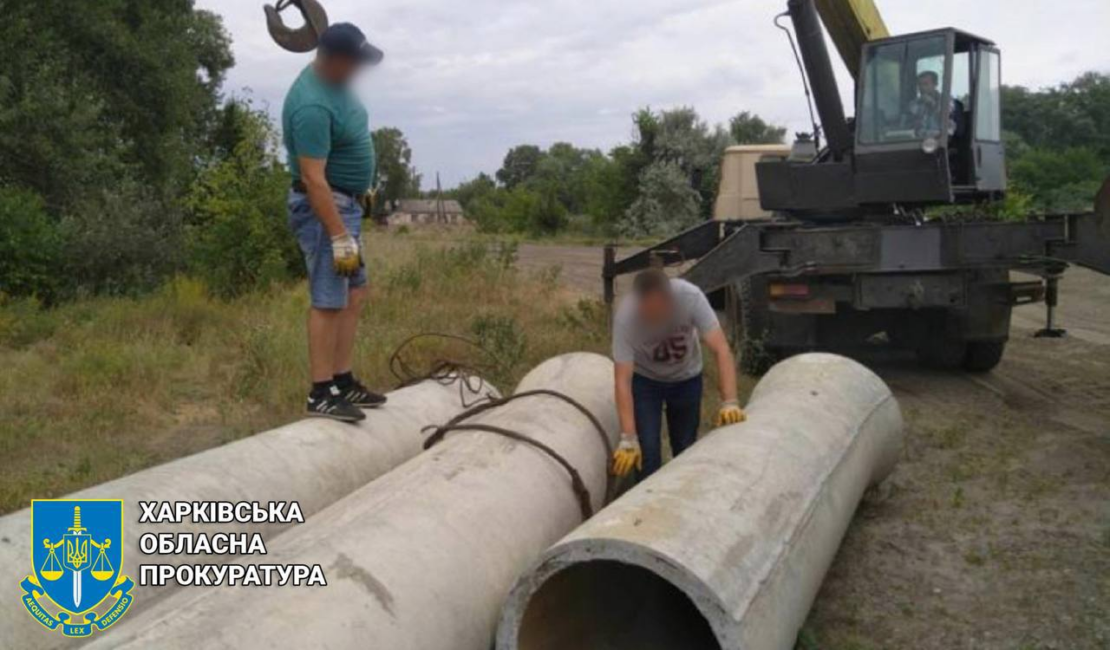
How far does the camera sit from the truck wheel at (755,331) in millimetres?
9461

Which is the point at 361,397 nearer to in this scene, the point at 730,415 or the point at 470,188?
the point at 730,415

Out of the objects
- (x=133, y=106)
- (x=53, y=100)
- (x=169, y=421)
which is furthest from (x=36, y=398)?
(x=133, y=106)

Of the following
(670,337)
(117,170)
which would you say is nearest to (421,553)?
(670,337)

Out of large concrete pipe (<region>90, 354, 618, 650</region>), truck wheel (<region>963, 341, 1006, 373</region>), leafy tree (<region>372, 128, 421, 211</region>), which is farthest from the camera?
leafy tree (<region>372, 128, 421, 211</region>)

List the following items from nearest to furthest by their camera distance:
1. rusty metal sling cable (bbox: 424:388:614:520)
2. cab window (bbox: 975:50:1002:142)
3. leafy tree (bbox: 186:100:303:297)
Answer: rusty metal sling cable (bbox: 424:388:614:520) < cab window (bbox: 975:50:1002:142) < leafy tree (bbox: 186:100:303:297)

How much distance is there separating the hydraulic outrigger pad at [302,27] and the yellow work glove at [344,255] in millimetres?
1285

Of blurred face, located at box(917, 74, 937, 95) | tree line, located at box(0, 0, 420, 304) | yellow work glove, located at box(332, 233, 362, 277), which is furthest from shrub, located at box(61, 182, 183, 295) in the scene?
yellow work glove, located at box(332, 233, 362, 277)

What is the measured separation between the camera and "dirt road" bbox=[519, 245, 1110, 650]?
4.34 metres

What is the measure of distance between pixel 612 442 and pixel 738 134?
4350cm

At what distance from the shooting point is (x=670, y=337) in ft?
17.5

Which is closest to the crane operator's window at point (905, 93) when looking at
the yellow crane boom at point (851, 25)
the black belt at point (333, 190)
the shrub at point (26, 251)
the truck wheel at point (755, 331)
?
the yellow crane boom at point (851, 25)

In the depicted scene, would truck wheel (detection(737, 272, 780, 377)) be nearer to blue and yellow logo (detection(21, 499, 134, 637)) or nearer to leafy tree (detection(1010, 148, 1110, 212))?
blue and yellow logo (detection(21, 499, 134, 637))

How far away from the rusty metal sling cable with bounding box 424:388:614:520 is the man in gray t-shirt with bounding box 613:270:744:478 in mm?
154

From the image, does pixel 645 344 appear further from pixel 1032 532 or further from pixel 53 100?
pixel 53 100
